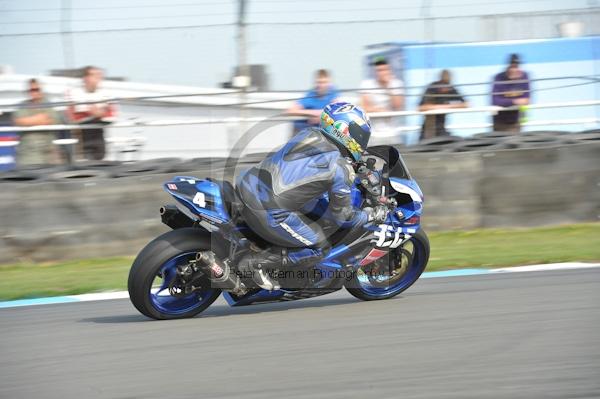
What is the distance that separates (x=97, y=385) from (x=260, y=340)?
3.80 ft

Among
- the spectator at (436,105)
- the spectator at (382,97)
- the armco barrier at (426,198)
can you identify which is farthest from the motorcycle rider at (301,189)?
the spectator at (436,105)

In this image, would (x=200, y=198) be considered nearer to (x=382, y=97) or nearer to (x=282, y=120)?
(x=282, y=120)

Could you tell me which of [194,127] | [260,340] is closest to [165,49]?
[194,127]

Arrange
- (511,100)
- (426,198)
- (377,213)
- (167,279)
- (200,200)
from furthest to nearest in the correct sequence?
1. (511,100)
2. (426,198)
3. (377,213)
4. (167,279)
5. (200,200)

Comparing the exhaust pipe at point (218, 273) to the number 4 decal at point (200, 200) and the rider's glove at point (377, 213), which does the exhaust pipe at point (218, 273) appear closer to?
the number 4 decal at point (200, 200)

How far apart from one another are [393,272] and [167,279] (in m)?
1.81

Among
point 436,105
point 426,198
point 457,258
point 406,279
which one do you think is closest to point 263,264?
point 406,279

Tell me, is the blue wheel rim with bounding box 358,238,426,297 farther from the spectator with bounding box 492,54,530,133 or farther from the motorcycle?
the spectator with bounding box 492,54,530,133

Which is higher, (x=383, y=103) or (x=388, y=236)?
(x=383, y=103)

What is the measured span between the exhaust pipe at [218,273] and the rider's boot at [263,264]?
98 mm

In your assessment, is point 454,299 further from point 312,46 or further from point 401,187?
point 312,46

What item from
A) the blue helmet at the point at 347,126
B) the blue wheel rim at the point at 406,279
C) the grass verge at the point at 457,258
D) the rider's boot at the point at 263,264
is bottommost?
the grass verge at the point at 457,258

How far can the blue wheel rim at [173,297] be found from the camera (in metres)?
5.87

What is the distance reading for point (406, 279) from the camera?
6.64m
